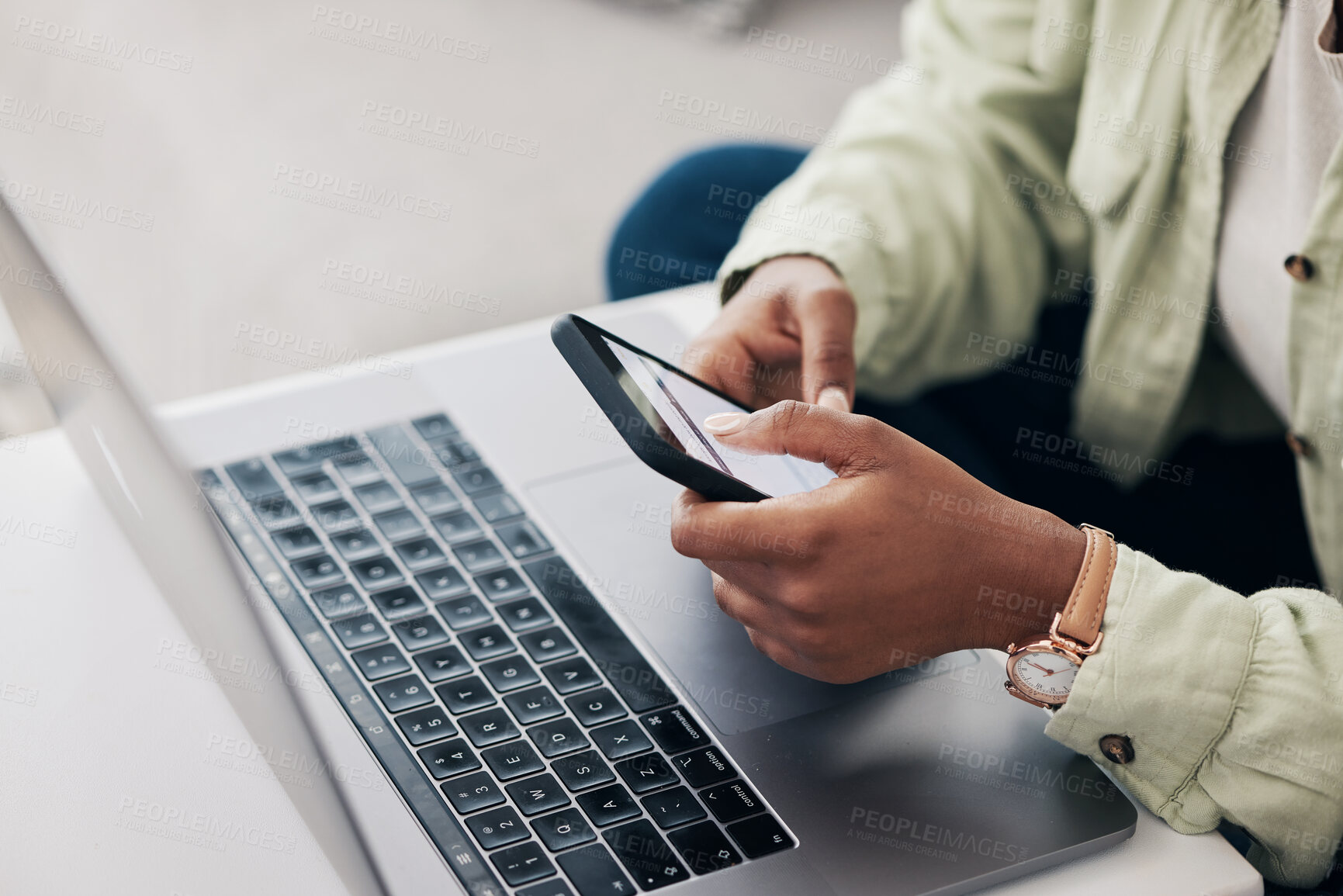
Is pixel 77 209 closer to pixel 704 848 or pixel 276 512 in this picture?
pixel 276 512

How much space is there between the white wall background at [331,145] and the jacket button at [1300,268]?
64.4 inches

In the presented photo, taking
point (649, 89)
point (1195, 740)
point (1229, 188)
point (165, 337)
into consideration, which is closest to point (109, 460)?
point (1195, 740)

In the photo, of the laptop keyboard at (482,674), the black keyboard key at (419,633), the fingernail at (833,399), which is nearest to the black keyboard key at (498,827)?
the laptop keyboard at (482,674)

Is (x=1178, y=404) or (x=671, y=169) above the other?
(x=671, y=169)

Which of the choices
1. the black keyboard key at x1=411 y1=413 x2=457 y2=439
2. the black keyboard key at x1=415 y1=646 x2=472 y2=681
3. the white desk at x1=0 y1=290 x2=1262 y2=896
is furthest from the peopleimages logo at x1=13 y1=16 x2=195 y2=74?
the black keyboard key at x1=415 y1=646 x2=472 y2=681

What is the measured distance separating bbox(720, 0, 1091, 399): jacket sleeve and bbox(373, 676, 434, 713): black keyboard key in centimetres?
41

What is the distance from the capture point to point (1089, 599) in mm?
566

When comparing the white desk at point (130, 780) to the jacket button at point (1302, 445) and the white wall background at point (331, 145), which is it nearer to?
the jacket button at point (1302, 445)

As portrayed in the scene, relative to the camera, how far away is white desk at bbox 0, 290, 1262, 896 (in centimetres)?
48

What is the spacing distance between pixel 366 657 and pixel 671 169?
0.63m

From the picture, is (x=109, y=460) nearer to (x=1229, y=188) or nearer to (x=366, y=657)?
(x=366, y=657)

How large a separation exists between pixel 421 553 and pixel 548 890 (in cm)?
23

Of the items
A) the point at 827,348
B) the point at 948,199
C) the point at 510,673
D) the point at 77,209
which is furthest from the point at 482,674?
the point at 77,209

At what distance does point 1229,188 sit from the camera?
0.83m
